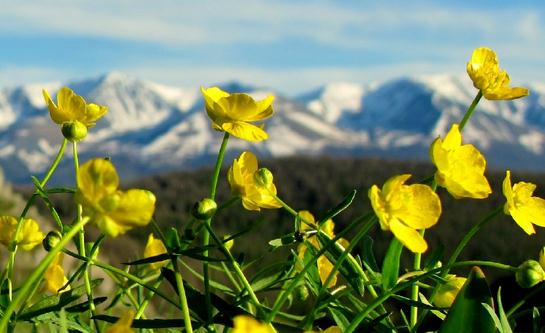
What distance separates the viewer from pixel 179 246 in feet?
1.64

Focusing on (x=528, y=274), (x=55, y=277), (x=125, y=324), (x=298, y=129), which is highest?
(x=125, y=324)

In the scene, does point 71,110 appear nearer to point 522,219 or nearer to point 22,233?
point 22,233

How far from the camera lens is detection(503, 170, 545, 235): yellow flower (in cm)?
58

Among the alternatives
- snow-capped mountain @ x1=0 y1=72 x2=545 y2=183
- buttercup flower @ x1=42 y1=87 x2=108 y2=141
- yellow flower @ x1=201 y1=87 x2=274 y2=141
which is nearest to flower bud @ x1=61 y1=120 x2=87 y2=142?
buttercup flower @ x1=42 y1=87 x2=108 y2=141

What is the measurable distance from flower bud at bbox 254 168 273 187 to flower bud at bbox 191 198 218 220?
10 cm

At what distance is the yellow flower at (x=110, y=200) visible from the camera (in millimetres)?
374

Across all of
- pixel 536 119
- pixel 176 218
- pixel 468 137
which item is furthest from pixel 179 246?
pixel 536 119

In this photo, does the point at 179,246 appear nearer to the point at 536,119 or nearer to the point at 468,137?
the point at 468,137

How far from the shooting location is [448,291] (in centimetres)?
58

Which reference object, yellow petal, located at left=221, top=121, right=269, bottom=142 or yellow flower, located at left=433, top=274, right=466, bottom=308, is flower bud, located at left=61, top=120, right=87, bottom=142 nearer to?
yellow petal, located at left=221, top=121, right=269, bottom=142

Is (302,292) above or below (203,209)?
below

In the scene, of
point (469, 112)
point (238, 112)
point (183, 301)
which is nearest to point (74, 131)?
point (238, 112)

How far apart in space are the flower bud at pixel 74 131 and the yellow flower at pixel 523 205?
0.36 m

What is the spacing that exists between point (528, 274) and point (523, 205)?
68 millimetres
